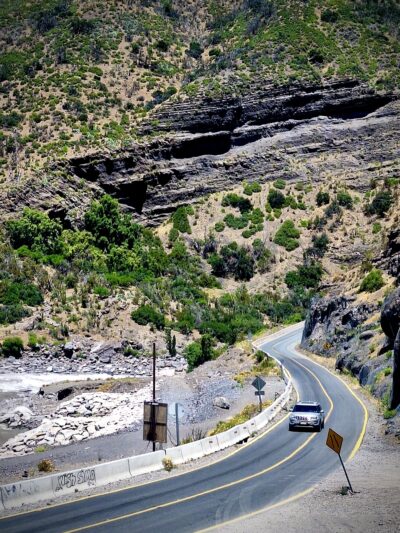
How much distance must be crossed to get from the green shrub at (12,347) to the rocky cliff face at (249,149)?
1425 inches

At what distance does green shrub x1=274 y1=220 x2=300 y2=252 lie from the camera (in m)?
85.7

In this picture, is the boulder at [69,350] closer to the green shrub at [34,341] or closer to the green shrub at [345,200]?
the green shrub at [34,341]

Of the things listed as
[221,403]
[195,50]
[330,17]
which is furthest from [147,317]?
[195,50]

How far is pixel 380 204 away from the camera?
84312 mm

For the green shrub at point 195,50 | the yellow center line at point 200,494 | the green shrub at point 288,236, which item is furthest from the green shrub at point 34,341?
the green shrub at point 195,50

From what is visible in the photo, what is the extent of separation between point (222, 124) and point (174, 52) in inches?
1424

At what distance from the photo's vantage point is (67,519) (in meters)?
14.4

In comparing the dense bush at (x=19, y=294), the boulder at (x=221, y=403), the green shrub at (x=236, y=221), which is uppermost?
the boulder at (x=221, y=403)

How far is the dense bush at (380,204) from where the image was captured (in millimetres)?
84137

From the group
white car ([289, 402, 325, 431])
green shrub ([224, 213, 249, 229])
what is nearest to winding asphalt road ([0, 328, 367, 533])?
white car ([289, 402, 325, 431])

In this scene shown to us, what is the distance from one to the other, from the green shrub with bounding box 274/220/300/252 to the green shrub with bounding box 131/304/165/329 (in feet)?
93.0

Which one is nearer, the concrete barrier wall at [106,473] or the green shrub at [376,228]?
the concrete barrier wall at [106,473]

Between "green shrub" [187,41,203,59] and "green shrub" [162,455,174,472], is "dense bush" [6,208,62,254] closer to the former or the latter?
"green shrub" [162,455,174,472]

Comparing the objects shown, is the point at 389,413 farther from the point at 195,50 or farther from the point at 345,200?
the point at 195,50
